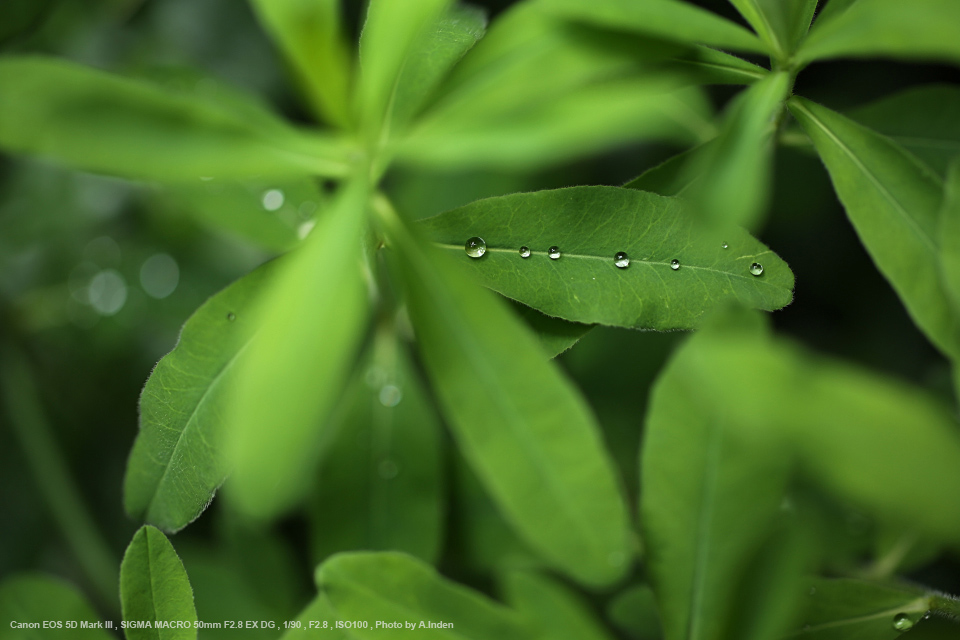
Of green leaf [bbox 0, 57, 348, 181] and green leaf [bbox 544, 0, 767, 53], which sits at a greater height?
green leaf [bbox 544, 0, 767, 53]

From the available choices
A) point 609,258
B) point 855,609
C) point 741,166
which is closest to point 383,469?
point 609,258

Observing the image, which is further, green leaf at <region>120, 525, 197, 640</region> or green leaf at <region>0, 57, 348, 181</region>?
green leaf at <region>120, 525, 197, 640</region>

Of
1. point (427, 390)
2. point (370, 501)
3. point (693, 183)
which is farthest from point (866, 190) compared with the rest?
point (427, 390)

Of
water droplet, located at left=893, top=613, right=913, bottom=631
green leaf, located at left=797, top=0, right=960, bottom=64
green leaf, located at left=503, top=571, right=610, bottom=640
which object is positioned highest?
green leaf, located at left=797, top=0, right=960, bottom=64

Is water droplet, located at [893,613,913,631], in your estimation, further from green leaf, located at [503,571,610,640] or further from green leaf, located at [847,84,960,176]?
green leaf, located at [847,84,960,176]

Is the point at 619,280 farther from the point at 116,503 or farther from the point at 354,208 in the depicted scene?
the point at 116,503

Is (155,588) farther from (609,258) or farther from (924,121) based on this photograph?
(924,121)

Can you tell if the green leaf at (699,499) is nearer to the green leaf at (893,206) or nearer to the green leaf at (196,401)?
the green leaf at (893,206)

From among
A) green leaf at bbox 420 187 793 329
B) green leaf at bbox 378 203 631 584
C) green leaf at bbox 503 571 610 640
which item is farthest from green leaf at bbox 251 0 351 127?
green leaf at bbox 503 571 610 640
